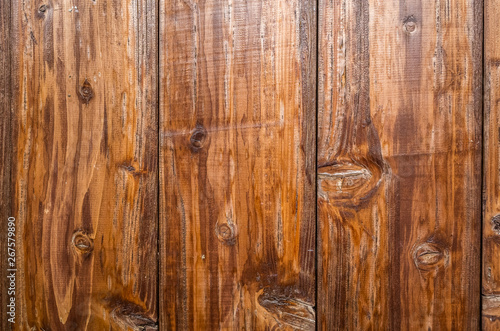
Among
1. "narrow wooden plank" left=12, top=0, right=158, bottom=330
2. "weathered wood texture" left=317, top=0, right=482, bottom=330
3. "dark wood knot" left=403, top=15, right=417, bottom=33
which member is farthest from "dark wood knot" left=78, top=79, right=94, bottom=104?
"dark wood knot" left=403, top=15, right=417, bottom=33

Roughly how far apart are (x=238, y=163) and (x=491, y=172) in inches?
15.9

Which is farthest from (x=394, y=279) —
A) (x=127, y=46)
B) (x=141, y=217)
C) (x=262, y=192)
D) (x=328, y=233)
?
(x=127, y=46)

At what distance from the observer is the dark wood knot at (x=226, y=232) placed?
533mm

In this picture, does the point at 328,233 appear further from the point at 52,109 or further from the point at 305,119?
the point at 52,109

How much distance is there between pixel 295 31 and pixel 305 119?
14 cm

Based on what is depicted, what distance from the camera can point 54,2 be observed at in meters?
0.54

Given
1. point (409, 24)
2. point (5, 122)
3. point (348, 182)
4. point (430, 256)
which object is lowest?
point (430, 256)

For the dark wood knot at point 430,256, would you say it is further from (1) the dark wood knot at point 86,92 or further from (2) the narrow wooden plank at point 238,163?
(1) the dark wood knot at point 86,92

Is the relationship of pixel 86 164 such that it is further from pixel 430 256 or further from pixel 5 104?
pixel 430 256

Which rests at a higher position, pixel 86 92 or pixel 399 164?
pixel 86 92

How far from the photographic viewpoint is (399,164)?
1.70 ft

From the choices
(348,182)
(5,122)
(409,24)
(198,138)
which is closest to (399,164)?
(348,182)

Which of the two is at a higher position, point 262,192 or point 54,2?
point 54,2

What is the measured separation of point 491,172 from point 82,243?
68 cm
